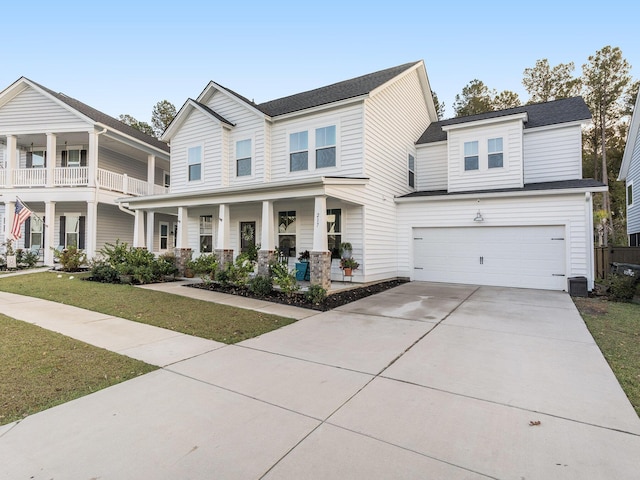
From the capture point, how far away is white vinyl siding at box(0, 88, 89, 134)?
48.9 ft

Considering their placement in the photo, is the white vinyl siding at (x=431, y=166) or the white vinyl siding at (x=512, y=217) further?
the white vinyl siding at (x=431, y=166)

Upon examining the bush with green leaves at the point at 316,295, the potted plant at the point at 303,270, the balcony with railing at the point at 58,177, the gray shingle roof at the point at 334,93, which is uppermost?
the gray shingle roof at the point at 334,93

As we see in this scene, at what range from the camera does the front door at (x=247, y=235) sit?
1313 centimetres

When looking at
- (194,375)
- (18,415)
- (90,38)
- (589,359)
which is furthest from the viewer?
(90,38)

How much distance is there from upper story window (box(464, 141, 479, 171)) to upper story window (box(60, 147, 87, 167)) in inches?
712

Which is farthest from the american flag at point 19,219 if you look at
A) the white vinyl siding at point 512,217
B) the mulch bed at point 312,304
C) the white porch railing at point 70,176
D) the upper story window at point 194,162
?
the white vinyl siding at point 512,217

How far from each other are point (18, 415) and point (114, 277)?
9.18 metres

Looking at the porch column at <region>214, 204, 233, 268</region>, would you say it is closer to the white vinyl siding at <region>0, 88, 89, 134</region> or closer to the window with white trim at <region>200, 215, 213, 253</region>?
the window with white trim at <region>200, 215, 213, 253</region>

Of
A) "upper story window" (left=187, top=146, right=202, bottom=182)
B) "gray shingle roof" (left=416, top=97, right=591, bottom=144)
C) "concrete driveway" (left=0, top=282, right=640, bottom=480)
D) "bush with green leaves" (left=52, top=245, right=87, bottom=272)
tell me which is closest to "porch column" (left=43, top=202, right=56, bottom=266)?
"bush with green leaves" (left=52, top=245, right=87, bottom=272)

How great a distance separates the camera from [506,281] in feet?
36.4

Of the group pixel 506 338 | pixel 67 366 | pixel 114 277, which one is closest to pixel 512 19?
pixel 506 338

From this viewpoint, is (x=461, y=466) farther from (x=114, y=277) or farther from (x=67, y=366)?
(x=114, y=277)

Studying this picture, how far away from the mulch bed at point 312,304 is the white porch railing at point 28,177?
10518mm

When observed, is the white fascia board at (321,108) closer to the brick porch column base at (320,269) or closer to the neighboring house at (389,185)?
the neighboring house at (389,185)
